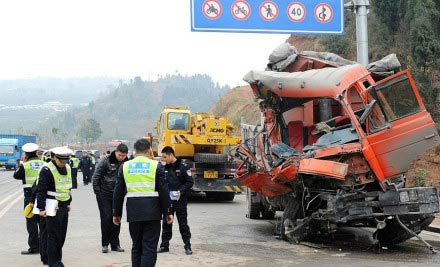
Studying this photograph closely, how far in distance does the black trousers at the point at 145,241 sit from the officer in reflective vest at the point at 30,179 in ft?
9.81

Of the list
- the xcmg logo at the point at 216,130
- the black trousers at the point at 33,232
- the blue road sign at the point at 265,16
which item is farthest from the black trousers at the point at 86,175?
the black trousers at the point at 33,232

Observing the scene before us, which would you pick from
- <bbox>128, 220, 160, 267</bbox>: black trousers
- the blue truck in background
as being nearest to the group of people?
<bbox>128, 220, 160, 267</bbox>: black trousers

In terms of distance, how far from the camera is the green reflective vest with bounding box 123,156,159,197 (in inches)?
235

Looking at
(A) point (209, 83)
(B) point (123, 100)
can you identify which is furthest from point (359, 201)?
(A) point (209, 83)

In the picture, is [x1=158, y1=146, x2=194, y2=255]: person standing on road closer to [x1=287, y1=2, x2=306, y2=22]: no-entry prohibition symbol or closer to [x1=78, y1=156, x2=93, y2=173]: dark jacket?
[x1=287, y1=2, x2=306, y2=22]: no-entry prohibition symbol

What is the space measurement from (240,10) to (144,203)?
24.1 ft

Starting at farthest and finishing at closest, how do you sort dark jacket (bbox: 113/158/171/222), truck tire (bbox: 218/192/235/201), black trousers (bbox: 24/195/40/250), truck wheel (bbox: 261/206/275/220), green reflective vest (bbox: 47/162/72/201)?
truck tire (bbox: 218/192/235/201)
truck wheel (bbox: 261/206/275/220)
black trousers (bbox: 24/195/40/250)
green reflective vest (bbox: 47/162/72/201)
dark jacket (bbox: 113/158/171/222)

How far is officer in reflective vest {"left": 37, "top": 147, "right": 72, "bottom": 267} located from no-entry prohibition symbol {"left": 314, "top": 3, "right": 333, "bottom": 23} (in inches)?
297

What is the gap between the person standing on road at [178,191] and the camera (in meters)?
8.41

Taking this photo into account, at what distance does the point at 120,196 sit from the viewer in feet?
20.3

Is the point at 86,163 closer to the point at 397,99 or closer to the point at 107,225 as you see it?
the point at 107,225

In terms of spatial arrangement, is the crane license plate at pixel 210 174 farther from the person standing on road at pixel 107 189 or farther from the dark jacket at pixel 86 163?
the dark jacket at pixel 86 163

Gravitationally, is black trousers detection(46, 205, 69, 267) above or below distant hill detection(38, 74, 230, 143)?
below

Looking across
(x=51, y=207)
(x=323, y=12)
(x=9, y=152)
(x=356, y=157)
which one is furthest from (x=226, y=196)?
(x=9, y=152)
